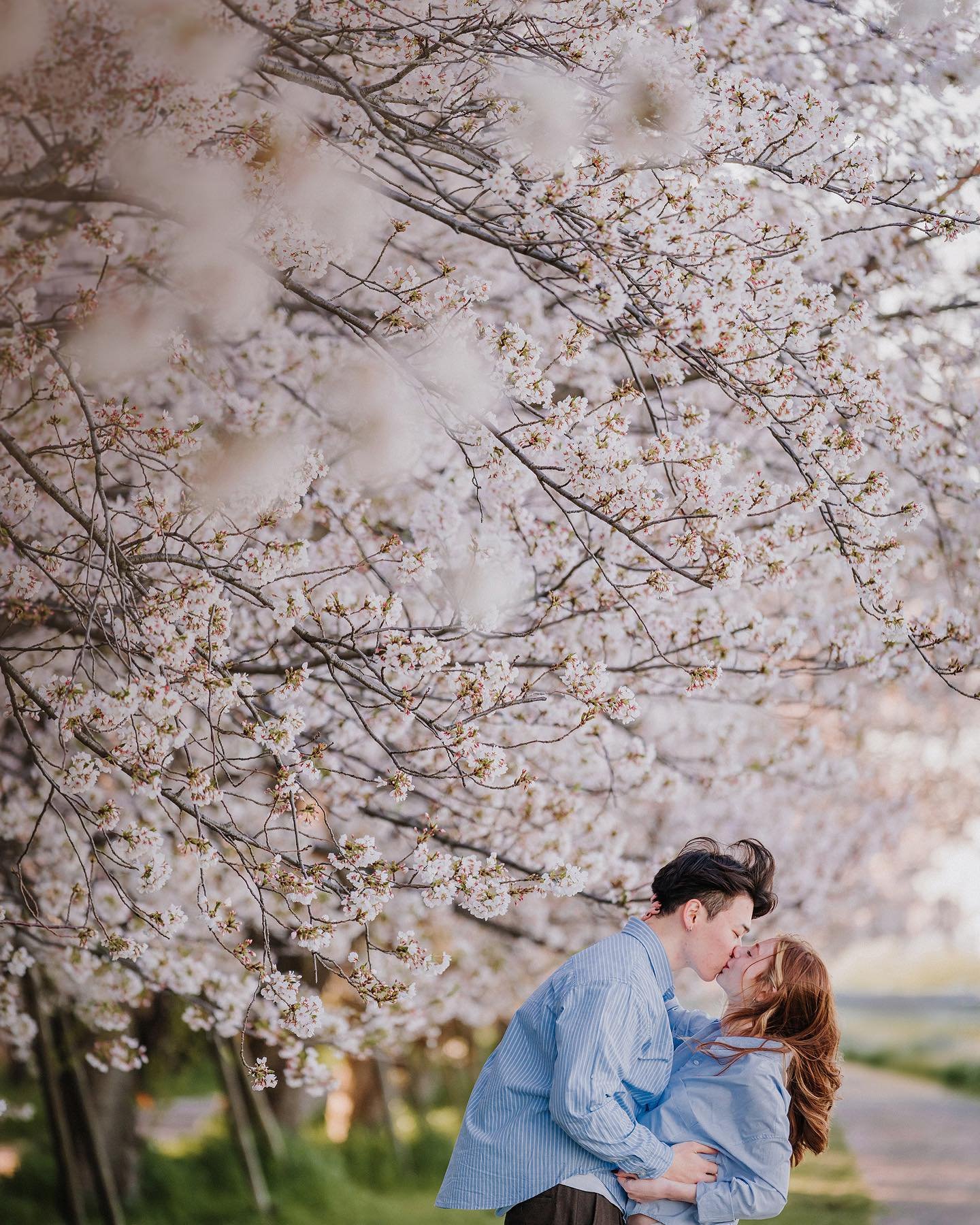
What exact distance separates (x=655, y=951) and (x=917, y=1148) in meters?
13.9

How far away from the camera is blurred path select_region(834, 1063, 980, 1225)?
1080cm

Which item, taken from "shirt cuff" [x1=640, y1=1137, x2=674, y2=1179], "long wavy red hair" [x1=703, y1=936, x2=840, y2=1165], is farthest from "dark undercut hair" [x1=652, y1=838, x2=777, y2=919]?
"shirt cuff" [x1=640, y1=1137, x2=674, y2=1179]

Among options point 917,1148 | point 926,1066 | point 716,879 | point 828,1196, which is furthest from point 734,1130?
point 926,1066

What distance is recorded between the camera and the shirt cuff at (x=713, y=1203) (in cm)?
260

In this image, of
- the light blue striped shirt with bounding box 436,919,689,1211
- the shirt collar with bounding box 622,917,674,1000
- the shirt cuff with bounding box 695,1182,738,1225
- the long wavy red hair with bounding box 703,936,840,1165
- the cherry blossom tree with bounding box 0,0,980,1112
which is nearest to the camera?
the light blue striped shirt with bounding box 436,919,689,1211

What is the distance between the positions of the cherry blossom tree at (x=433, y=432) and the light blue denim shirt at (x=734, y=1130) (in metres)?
0.85

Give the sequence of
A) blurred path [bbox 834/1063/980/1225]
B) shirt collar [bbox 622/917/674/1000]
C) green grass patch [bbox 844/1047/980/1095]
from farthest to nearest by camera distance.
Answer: green grass patch [bbox 844/1047/980/1095]
blurred path [bbox 834/1063/980/1225]
shirt collar [bbox 622/917/674/1000]

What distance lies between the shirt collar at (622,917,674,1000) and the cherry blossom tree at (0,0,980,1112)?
584 millimetres

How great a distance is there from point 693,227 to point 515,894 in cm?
192

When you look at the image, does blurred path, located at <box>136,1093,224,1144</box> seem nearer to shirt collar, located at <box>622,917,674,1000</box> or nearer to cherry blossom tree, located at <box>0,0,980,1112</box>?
cherry blossom tree, located at <box>0,0,980,1112</box>

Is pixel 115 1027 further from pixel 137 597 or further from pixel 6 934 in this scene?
pixel 137 597

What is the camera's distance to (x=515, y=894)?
3541mm

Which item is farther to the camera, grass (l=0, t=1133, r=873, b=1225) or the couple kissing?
grass (l=0, t=1133, r=873, b=1225)

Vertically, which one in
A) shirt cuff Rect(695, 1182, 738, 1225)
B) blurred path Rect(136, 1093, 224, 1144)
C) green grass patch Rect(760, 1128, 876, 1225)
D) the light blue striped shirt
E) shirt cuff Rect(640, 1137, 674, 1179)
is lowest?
green grass patch Rect(760, 1128, 876, 1225)
